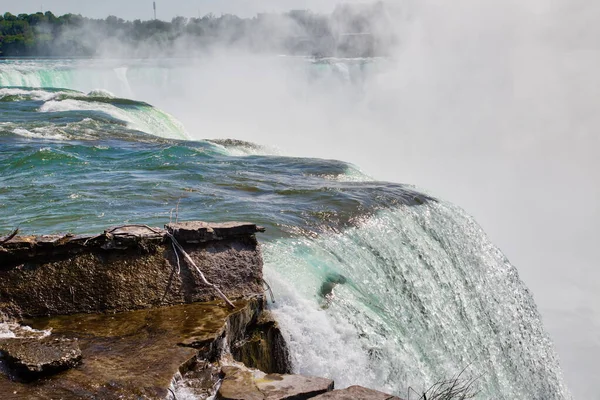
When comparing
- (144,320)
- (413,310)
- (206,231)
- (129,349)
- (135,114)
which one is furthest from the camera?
(135,114)

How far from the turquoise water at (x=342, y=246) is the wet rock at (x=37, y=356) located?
106 cm

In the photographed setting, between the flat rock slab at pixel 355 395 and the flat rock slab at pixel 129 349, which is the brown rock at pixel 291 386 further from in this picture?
the flat rock slab at pixel 129 349

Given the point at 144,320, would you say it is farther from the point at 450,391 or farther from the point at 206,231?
the point at 450,391

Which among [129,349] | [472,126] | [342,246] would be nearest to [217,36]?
[472,126]

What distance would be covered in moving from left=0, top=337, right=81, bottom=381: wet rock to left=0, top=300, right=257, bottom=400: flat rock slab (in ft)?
0.14

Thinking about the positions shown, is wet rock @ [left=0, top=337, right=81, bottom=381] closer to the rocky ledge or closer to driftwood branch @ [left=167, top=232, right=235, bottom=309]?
the rocky ledge

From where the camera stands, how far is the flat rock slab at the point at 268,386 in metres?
3.54

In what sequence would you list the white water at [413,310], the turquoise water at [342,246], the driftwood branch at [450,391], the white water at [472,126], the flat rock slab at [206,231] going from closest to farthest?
1. the driftwood branch at [450,391]
2. the flat rock slab at [206,231]
3. the white water at [413,310]
4. the turquoise water at [342,246]
5. the white water at [472,126]

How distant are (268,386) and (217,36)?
48.7 metres

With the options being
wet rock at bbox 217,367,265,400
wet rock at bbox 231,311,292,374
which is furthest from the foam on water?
wet rock at bbox 217,367,265,400

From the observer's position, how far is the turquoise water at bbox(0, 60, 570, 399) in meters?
5.21

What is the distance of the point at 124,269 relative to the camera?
4543 mm

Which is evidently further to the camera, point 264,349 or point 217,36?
point 217,36

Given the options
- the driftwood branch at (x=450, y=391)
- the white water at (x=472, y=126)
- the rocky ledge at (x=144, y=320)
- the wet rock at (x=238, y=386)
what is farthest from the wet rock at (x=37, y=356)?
the white water at (x=472, y=126)
